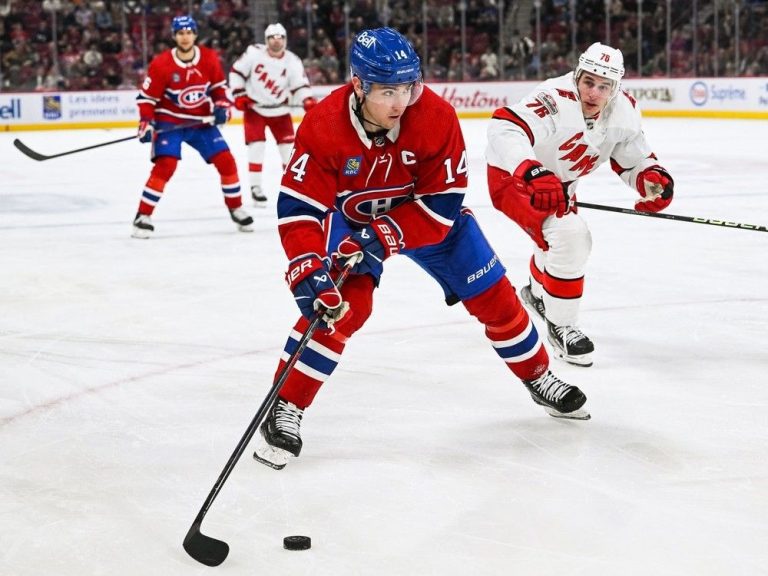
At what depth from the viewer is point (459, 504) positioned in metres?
2.43

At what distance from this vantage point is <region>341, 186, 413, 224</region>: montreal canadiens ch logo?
107 inches

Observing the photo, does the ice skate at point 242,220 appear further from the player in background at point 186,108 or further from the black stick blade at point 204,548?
the black stick blade at point 204,548

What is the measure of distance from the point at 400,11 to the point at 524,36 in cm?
170

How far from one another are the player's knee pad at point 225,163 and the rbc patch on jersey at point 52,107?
26.3 ft

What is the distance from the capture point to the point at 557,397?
2.97 meters

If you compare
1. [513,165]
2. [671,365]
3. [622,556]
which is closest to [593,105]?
[513,165]

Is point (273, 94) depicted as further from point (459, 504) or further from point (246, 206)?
point (459, 504)

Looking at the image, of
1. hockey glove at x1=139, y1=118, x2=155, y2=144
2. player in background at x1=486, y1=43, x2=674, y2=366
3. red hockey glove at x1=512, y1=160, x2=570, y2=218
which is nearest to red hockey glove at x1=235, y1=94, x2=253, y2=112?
hockey glove at x1=139, y1=118, x2=155, y2=144

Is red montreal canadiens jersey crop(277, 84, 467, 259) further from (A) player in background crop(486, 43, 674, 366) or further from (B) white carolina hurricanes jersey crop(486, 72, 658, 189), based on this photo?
(B) white carolina hurricanes jersey crop(486, 72, 658, 189)

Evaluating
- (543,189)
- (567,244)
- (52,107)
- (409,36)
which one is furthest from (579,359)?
(409,36)

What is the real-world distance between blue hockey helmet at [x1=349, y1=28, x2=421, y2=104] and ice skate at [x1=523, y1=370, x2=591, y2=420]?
0.92 metres

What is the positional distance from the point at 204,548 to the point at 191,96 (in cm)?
478

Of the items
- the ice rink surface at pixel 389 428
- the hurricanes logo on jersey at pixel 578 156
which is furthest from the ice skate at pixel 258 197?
the hurricanes logo on jersey at pixel 578 156

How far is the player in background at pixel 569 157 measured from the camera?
3.57 m
